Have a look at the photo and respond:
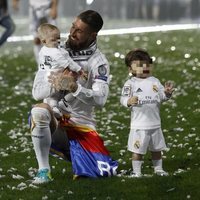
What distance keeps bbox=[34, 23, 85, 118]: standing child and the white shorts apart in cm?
84

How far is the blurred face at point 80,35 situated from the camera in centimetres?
938

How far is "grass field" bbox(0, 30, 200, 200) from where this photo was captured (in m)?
8.76

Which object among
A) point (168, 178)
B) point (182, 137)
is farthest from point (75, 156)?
point (182, 137)

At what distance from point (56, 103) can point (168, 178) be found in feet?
4.66

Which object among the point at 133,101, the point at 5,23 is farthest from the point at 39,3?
the point at 133,101

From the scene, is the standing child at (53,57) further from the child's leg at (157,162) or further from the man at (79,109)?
the child's leg at (157,162)

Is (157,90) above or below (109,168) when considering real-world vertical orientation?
above

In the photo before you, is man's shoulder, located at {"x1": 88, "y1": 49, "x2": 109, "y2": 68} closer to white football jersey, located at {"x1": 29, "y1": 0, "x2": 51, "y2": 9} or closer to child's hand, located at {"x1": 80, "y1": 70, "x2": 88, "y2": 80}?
child's hand, located at {"x1": 80, "y1": 70, "x2": 88, "y2": 80}

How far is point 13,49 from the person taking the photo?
30047 millimetres

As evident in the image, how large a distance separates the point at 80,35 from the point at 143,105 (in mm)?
961

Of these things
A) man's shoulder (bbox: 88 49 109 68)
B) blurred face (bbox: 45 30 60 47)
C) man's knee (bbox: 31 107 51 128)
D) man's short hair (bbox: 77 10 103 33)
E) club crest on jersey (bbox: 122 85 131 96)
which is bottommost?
man's knee (bbox: 31 107 51 128)

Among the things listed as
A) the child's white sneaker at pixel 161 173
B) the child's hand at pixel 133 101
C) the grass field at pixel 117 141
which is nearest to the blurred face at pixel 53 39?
the child's hand at pixel 133 101

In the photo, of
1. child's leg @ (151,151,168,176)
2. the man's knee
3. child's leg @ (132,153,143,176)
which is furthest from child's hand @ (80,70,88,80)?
child's leg @ (151,151,168,176)

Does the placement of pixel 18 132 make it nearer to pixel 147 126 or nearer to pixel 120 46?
pixel 147 126
